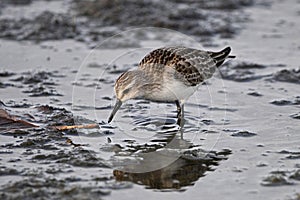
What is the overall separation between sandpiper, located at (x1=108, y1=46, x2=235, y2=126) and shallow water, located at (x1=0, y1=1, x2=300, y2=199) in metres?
0.43

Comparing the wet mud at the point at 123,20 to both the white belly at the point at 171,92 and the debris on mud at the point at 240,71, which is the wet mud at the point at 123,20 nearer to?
the debris on mud at the point at 240,71

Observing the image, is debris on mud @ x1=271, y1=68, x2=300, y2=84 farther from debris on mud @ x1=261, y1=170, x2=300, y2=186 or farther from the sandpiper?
debris on mud @ x1=261, y1=170, x2=300, y2=186

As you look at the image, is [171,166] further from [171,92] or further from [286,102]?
[286,102]

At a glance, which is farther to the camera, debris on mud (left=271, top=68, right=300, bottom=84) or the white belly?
debris on mud (left=271, top=68, right=300, bottom=84)

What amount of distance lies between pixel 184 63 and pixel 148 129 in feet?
3.03

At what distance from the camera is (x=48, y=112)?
8.80 meters

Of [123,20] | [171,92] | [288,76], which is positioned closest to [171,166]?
[171,92]

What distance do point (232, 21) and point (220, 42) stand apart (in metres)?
1.17

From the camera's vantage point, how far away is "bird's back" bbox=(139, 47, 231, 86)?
332 inches

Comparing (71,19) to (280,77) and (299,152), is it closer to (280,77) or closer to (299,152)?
(280,77)

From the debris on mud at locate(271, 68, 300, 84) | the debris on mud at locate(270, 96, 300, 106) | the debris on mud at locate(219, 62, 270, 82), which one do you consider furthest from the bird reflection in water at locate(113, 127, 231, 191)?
the debris on mud at locate(271, 68, 300, 84)

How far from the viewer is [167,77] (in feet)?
27.3

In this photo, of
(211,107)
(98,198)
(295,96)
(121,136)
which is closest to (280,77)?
(295,96)

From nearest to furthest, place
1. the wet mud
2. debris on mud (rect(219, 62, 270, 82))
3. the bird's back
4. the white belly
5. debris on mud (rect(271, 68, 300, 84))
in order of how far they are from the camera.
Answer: the white belly < the bird's back < debris on mud (rect(271, 68, 300, 84)) < debris on mud (rect(219, 62, 270, 82)) < the wet mud
